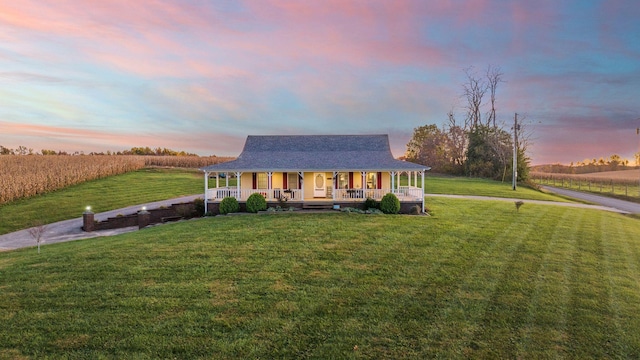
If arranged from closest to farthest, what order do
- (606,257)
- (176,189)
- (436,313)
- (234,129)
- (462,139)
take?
(436,313) → (606,257) → (176,189) → (234,129) → (462,139)

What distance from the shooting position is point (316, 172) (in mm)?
22609

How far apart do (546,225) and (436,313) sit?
12.4m

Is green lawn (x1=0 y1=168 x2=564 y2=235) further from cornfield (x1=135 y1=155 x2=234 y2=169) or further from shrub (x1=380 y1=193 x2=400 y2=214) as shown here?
cornfield (x1=135 y1=155 x2=234 y2=169)

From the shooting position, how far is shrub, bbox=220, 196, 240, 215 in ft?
63.4

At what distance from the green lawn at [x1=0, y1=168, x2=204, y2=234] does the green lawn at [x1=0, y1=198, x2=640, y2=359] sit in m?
12.3

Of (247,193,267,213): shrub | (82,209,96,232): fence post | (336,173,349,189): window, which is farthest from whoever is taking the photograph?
(336,173,349,189): window

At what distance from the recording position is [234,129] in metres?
37.0

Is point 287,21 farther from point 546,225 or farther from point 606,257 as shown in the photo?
point 606,257

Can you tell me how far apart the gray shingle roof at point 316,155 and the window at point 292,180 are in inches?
45.5

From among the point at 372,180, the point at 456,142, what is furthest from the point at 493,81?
the point at 372,180

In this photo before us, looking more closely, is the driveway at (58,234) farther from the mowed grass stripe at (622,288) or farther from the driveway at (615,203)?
the driveway at (615,203)

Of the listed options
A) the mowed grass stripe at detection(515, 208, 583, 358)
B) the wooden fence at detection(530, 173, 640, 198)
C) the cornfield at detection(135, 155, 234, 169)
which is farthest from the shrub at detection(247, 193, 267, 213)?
the cornfield at detection(135, 155, 234, 169)

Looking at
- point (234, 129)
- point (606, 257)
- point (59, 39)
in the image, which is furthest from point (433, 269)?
point (234, 129)

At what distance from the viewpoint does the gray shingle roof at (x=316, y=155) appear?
2080 cm
